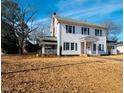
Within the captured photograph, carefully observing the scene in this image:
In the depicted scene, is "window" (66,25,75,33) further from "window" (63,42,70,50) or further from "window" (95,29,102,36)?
"window" (95,29,102,36)

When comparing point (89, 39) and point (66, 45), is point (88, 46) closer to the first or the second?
point (89, 39)

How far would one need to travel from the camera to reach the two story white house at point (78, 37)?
22.7 m

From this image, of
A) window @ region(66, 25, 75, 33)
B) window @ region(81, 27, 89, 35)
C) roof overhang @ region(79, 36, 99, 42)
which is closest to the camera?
window @ region(66, 25, 75, 33)

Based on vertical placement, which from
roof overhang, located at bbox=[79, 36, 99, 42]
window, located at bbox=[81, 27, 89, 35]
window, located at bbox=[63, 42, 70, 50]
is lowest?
window, located at bbox=[63, 42, 70, 50]

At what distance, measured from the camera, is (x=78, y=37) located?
938 inches

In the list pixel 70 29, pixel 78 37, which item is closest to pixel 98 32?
pixel 78 37

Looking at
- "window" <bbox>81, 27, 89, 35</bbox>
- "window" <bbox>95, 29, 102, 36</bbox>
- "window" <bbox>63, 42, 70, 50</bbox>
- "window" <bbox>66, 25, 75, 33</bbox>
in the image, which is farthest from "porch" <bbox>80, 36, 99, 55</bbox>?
"window" <bbox>63, 42, 70, 50</bbox>

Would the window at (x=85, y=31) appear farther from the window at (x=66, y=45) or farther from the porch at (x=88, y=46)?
the window at (x=66, y=45)

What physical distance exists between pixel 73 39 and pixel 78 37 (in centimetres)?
74

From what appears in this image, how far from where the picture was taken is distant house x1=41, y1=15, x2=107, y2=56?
74.3ft

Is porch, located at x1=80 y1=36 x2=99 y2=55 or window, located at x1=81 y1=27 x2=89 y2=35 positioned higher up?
window, located at x1=81 y1=27 x2=89 y2=35

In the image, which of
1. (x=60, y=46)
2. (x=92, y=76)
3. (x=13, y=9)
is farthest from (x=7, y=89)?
(x=13, y=9)

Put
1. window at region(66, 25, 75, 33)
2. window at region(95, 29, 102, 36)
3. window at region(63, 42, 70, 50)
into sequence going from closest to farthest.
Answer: window at region(63, 42, 70, 50)
window at region(66, 25, 75, 33)
window at region(95, 29, 102, 36)

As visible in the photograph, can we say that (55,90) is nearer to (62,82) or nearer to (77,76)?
(62,82)
